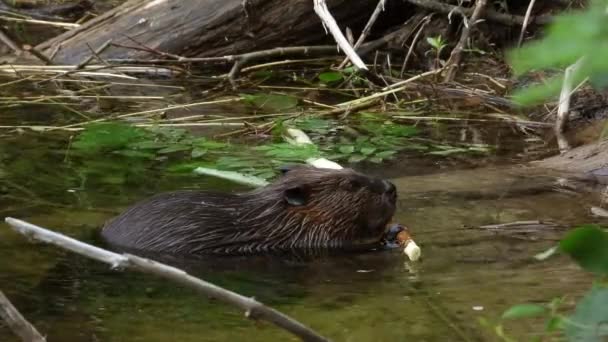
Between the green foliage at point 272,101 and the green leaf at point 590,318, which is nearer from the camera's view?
the green leaf at point 590,318

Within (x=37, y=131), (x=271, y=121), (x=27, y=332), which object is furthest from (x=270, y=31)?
(x=27, y=332)

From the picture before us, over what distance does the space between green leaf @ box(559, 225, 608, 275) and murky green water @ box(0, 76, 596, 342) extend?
1.46m

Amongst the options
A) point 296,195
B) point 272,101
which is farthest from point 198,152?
point 272,101

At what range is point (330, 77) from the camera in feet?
20.5

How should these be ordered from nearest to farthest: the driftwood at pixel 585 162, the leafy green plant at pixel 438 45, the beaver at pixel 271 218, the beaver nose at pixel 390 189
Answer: the beaver at pixel 271 218 < the beaver nose at pixel 390 189 < the driftwood at pixel 585 162 < the leafy green plant at pixel 438 45

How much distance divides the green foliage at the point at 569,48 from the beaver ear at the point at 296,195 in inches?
122

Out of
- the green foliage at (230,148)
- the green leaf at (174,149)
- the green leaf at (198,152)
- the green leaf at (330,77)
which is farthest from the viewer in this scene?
the green leaf at (330,77)

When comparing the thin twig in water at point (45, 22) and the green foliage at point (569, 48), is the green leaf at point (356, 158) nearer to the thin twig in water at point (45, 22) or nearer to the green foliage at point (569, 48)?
the thin twig in water at point (45, 22)

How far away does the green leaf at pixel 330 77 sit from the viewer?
6.25 m

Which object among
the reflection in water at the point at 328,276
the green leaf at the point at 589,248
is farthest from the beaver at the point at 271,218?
the green leaf at the point at 589,248

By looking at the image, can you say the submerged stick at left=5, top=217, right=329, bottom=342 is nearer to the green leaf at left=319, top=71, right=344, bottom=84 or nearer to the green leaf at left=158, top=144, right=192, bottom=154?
the green leaf at left=158, top=144, right=192, bottom=154

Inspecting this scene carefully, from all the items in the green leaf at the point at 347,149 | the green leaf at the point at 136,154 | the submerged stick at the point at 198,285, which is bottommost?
the green leaf at the point at 347,149

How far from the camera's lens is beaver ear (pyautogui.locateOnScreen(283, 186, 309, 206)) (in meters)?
3.79

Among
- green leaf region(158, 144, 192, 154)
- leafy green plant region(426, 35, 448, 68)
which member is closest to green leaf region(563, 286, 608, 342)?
green leaf region(158, 144, 192, 154)
